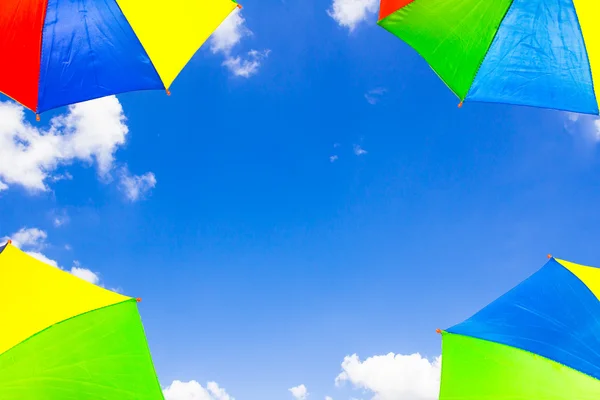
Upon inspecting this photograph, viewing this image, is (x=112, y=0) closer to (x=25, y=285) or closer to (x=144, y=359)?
(x=25, y=285)

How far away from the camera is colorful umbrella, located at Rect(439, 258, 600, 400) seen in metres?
7.91

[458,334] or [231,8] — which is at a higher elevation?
[231,8]

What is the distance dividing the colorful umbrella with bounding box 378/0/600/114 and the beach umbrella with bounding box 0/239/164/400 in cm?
813

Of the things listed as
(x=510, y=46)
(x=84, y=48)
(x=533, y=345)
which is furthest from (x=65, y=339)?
(x=510, y=46)

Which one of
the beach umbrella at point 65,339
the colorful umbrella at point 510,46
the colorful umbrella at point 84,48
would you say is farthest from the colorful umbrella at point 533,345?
the colorful umbrella at point 84,48

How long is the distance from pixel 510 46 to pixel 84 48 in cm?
872

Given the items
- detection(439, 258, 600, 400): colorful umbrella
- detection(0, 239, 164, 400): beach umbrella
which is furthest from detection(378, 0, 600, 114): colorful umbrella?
detection(0, 239, 164, 400): beach umbrella

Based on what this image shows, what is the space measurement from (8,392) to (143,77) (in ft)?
20.1

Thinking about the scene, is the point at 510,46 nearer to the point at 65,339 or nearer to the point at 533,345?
the point at 533,345

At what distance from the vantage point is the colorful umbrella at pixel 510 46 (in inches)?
Result: 378

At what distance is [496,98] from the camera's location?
10.4 m

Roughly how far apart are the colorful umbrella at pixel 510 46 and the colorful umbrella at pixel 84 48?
16.3 feet

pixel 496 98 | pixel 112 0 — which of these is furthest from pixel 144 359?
pixel 496 98

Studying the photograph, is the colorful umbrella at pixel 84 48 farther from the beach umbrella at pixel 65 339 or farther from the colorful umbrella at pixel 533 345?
the colorful umbrella at pixel 533 345
